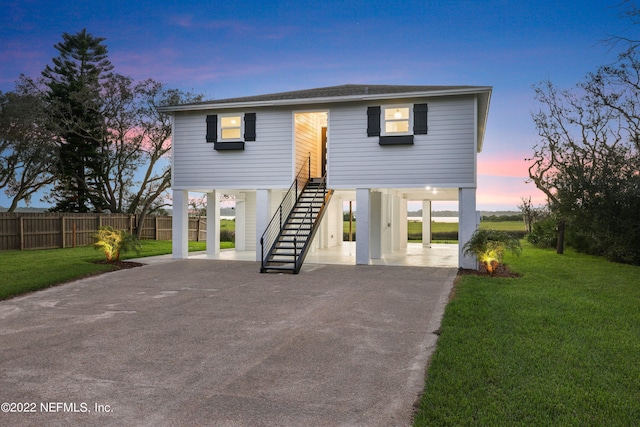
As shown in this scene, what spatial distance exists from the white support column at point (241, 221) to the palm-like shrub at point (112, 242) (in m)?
6.13

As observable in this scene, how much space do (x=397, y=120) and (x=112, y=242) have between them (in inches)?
373

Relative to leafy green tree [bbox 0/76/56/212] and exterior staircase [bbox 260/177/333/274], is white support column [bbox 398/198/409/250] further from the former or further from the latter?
leafy green tree [bbox 0/76/56/212]

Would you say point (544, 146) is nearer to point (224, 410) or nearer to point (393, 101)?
point (393, 101)

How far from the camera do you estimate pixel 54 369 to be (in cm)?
506

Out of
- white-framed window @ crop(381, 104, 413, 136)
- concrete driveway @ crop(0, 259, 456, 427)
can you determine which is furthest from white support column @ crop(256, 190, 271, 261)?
concrete driveway @ crop(0, 259, 456, 427)

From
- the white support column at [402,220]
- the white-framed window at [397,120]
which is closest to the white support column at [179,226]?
the white-framed window at [397,120]

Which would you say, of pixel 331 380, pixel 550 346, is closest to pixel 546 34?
pixel 550 346

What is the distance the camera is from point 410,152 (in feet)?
46.2

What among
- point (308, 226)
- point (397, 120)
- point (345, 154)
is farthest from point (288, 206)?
point (397, 120)

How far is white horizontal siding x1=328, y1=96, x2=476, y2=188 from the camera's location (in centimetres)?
1361

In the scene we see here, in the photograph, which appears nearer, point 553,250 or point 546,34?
point 546,34

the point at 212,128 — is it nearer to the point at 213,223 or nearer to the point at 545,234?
the point at 213,223

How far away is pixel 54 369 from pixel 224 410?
2.34m

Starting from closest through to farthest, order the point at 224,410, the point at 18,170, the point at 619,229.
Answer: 1. the point at 224,410
2. the point at 619,229
3. the point at 18,170
